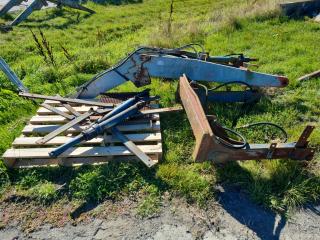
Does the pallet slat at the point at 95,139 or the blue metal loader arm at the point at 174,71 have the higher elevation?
the blue metal loader arm at the point at 174,71

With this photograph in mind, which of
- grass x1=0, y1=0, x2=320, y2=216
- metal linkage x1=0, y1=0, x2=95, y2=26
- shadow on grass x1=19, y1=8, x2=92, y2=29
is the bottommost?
shadow on grass x1=19, y1=8, x2=92, y2=29

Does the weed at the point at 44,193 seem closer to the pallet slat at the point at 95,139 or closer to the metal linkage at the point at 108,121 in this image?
the metal linkage at the point at 108,121

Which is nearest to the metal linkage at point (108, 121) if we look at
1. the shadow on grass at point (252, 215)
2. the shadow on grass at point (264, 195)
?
the shadow on grass at point (264, 195)

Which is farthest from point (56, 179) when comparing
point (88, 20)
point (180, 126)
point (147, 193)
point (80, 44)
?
point (88, 20)

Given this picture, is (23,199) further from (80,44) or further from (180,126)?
(80,44)

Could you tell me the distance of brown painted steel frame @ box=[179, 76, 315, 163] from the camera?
3127 millimetres

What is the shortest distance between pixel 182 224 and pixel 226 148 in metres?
0.82

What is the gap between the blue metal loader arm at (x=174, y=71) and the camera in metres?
4.54

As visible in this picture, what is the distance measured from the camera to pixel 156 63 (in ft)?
15.0

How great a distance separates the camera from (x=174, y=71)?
4.62 meters

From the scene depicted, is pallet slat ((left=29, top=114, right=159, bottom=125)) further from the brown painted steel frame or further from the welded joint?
the welded joint

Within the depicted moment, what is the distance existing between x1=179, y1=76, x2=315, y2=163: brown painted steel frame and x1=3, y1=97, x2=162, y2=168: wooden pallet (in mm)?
709

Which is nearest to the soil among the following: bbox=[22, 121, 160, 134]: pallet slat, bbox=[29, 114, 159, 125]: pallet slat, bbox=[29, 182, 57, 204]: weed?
bbox=[29, 182, 57, 204]: weed

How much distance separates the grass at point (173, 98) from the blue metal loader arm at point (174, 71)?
1.37 feet
